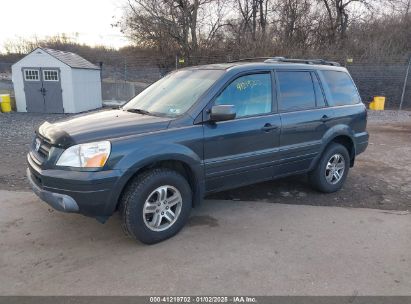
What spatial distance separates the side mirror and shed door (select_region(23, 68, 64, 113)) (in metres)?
12.6

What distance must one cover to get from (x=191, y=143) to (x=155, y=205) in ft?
2.41

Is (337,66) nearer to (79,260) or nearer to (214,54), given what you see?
(79,260)

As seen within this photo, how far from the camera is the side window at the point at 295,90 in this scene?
4.48m

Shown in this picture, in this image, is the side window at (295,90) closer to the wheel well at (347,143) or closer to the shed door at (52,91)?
the wheel well at (347,143)

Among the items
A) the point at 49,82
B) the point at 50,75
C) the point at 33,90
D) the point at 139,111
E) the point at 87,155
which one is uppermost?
the point at 50,75

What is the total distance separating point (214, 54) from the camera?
21312 mm

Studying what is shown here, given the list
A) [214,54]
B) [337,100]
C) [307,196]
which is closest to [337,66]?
[337,100]

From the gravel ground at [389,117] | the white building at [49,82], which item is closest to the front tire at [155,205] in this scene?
the gravel ground at [389,117]

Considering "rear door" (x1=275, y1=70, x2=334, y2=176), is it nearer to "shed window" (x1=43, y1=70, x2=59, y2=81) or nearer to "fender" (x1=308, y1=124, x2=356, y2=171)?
"fender" (x1=308, y1=124, x2=356, y2=171)

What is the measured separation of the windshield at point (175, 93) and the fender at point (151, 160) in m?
0.49

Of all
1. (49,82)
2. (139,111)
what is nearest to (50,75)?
(49,82)

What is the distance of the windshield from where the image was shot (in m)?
3.93

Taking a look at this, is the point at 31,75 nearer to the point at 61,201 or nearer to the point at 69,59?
the point at 69,59

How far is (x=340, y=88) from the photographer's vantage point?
17.3 feet
